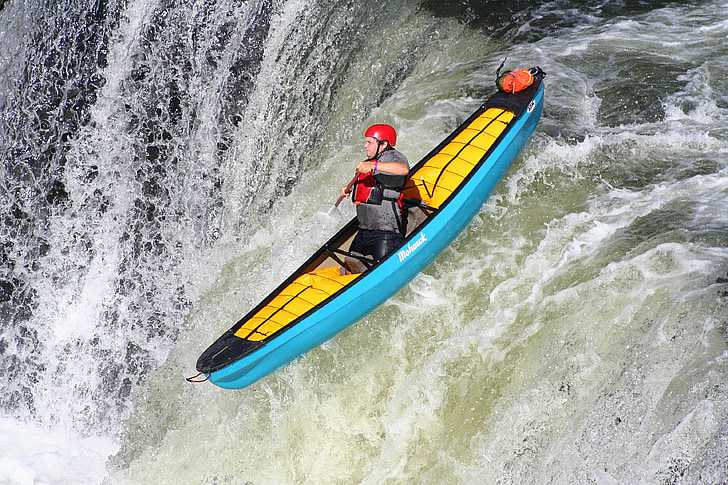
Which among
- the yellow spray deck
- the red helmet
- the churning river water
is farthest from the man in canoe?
the churning river water

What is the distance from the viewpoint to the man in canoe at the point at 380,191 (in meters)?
6.09

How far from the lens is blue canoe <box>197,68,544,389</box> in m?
5.69

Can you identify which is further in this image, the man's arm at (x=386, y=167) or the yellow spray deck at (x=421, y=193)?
the man's arm at (x=386, y=167)

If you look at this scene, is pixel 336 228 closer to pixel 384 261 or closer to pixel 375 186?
pixel 375 186

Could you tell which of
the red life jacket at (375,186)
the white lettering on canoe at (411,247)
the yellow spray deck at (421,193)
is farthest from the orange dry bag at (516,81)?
the white lettering on canoe at (411,247)

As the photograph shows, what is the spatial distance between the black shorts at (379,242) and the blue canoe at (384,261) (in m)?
0.09

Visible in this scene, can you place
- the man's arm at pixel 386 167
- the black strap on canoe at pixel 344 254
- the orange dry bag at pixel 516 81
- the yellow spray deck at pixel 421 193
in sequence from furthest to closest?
1. the orange dry bag at pixel 516 81
2. the black strap on canoe at pixel 344 254
3. the man's arm at pixel 386 167
4. the yellow spray deck at pixel 421 193

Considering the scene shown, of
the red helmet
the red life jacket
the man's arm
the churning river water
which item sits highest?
the red helmet

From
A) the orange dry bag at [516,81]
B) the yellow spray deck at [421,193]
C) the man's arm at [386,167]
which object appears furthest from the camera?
the orange dry bag at [516,81]

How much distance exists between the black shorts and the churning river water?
0.42 m

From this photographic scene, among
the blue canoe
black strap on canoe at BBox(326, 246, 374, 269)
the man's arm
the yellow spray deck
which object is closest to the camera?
the blue canoe

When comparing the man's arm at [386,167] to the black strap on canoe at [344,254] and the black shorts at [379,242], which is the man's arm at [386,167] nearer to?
the black shorts at [379,242]

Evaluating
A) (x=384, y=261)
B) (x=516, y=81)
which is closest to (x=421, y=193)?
(x=384, y=261)

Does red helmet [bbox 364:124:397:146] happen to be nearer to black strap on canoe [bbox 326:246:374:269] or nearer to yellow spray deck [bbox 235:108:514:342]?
yellow spray deck [bbox 235:108:514:342]
